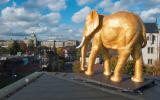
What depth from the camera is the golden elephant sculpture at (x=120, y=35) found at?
1195cm

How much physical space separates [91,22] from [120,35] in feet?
5.82

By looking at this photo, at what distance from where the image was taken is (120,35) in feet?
39.8

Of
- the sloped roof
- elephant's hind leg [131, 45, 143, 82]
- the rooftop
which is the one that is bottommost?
the rooftop

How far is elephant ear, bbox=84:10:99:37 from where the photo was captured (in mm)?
13085

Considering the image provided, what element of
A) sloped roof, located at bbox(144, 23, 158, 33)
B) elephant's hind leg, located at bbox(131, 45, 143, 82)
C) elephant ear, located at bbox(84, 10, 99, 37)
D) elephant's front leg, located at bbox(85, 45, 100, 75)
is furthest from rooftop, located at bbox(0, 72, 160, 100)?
sloped roof, located at bbox(144, 23, 158, 33)

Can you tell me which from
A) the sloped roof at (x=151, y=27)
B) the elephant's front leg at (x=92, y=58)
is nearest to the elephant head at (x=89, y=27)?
the elephant's front leg at (x=92, y=58)

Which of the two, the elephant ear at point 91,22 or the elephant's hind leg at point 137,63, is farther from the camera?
the elephant ear at point 91,22

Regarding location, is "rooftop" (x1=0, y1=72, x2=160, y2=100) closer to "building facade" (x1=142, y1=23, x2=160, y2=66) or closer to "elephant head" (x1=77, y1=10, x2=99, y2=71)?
"elephant head" (x1=77, y1=10, x2=99, y2=71)

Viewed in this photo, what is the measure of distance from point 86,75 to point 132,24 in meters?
3.12

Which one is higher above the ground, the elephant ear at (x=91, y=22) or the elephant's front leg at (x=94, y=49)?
the elephant ear at (x=91, y=22)

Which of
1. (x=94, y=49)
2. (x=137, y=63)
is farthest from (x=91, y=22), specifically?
(x=137, y=63)

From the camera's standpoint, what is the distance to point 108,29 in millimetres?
12539

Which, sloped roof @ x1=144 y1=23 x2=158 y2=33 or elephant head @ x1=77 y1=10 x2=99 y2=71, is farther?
sloped roof @ x1=144 y1=23 x2=158 y2=33

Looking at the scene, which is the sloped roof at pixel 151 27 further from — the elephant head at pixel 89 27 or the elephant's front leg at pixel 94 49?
the elephant's front leg at pixel 94 49
